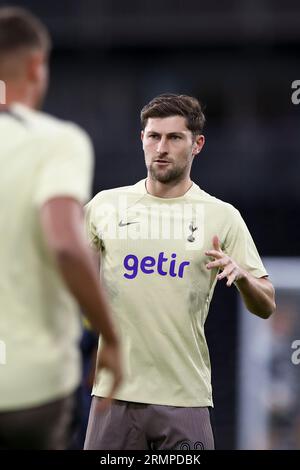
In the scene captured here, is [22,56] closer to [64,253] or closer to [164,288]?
[64,253]

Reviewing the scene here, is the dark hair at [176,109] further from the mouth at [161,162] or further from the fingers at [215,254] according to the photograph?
the fingers at [215,254]

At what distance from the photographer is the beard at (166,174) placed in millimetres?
5242

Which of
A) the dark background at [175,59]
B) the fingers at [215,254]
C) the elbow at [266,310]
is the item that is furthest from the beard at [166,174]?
the dark background at [175,59]

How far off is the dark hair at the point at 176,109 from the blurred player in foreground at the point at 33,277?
A: 1.75 meters

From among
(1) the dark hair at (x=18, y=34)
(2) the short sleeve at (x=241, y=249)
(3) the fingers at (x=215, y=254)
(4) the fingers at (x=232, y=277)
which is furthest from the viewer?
(2) the short sleeve at (x=241, y=249)

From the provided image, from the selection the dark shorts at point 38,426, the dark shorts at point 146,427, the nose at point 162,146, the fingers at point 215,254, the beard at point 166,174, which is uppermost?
the nose at point 162,146

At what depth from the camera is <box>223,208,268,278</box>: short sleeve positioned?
5.18m

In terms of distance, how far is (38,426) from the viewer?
138 inches

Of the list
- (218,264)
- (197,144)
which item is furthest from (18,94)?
(197,144)

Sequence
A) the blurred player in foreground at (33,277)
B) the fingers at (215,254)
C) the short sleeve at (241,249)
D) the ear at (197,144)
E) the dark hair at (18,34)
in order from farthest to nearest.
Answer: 1. the ear at (197,144)
2. the short sleeve at (241,249)
3. the fingers at (215,254)
4. the dark hair at (18,34)
5. the blurred player in foreground at (33,277)

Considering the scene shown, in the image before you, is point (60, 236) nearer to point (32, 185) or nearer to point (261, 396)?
point (32, 185)

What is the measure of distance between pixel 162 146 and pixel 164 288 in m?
0.68

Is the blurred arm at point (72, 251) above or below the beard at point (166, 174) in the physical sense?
below
